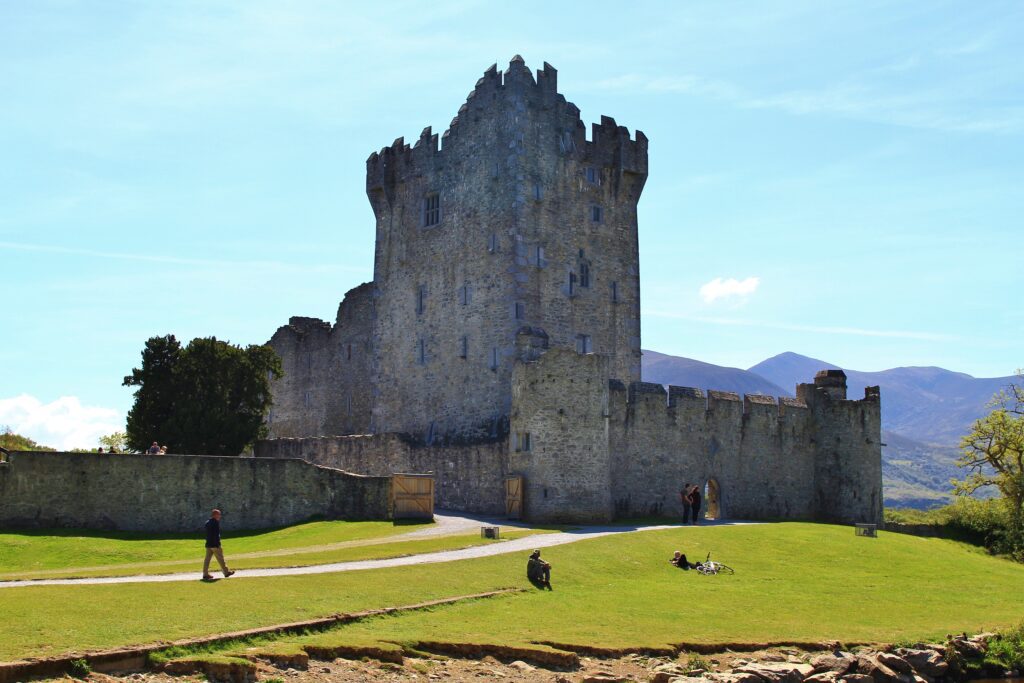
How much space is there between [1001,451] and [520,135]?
25.5 meters

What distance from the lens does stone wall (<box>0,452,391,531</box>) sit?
3697 cm

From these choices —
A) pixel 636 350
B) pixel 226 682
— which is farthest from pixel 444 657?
pixel 636 350

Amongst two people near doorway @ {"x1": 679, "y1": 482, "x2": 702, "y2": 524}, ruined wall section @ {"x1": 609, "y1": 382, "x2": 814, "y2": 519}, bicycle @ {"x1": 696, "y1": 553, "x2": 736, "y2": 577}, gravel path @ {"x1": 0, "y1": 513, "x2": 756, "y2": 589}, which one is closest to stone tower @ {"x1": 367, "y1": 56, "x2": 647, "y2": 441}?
ruined wall section @ {"x1": 609, "y1": 382, "x2": 814, "y2": 519}

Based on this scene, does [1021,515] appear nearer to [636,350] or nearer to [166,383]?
[636,350]

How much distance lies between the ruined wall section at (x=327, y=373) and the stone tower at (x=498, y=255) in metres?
3.66

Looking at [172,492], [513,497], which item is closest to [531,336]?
[513,497]

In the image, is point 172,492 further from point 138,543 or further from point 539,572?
point 539,572

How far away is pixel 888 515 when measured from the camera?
6184 centimetres

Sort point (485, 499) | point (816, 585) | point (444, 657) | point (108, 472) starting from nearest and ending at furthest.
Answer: point (444, 657)
point (816, 585)
point (108, 472)
point (485, 499)

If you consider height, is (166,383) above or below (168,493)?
above

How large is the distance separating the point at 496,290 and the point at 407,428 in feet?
26.2

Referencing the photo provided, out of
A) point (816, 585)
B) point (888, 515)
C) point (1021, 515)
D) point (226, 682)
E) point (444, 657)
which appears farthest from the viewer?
point (888, 515)

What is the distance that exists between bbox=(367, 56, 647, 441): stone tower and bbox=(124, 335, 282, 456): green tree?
7192 mm

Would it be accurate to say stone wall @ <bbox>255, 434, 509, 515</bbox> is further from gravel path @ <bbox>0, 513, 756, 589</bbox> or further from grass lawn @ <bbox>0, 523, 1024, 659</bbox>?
grass lawn @ <bbox>0, 523, 1024, 659</bbox>
